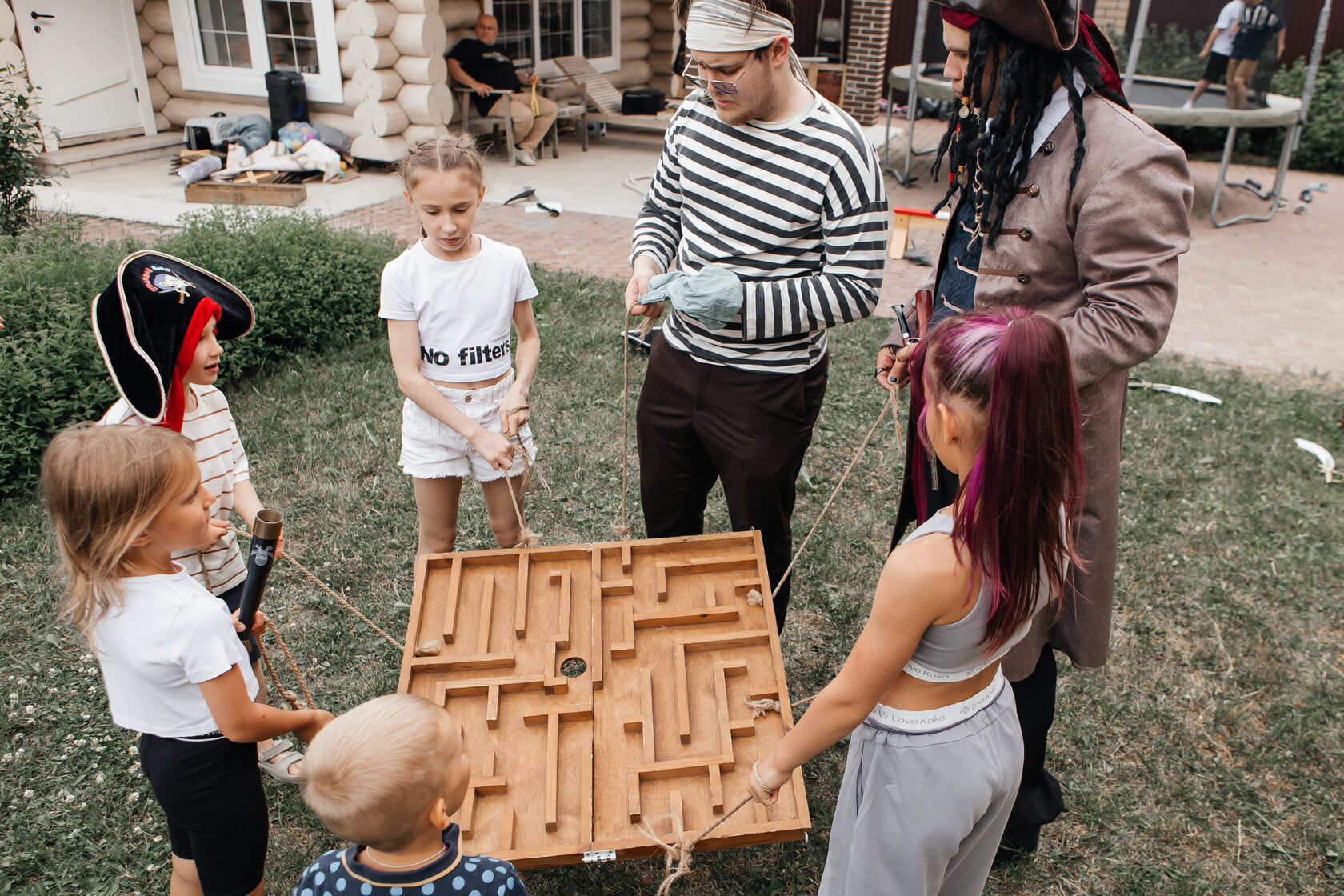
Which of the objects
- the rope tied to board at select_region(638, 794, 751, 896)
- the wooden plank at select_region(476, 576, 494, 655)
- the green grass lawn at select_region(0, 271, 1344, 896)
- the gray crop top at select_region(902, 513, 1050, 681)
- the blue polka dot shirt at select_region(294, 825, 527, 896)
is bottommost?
the green grass lawn at select_region(0, 271, 1344, 896)

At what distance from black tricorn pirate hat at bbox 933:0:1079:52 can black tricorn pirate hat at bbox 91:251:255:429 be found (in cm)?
185

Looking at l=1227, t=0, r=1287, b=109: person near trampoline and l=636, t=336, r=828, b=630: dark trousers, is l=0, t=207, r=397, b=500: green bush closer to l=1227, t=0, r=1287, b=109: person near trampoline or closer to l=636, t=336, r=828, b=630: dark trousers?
l=636, t=336, r=828, b=630: dark trousers

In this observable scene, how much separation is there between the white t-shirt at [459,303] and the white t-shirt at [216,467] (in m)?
0.51

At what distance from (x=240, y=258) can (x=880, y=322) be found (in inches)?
156

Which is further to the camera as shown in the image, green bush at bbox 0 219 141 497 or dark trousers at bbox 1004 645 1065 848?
green bush at bbox 0 219 141 497

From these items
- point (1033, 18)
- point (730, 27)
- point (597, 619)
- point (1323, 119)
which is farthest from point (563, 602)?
point (1323, 119)

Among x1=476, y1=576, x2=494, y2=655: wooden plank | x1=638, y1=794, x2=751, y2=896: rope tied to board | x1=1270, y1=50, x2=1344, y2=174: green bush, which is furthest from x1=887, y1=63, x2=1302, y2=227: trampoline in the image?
x1=638, y1=794, x2=751, y2=896: rope tied to board

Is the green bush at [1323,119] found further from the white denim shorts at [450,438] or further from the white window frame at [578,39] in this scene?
the white denim shorts at [450,438]

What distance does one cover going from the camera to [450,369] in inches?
108

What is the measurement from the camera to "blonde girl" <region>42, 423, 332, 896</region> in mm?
1670

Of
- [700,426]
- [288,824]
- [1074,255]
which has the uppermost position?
[1074,255]

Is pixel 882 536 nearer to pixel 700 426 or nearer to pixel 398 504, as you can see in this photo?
pixel 700 426

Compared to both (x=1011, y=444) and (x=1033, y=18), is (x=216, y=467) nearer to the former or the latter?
(x=1011, y=444)

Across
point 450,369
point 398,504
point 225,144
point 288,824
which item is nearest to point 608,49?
point 225,144
